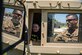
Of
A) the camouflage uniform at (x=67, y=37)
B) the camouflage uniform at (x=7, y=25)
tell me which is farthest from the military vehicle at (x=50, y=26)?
the camouflage uniform at (x=7, y=25)

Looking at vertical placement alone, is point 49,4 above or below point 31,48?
above

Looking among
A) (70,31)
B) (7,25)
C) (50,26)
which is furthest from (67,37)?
(7,25)

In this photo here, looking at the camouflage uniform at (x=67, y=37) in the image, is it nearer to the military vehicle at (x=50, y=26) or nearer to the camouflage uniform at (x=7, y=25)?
the military vehicle at (x=50, y=26)

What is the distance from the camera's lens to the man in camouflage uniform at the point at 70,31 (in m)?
2.13

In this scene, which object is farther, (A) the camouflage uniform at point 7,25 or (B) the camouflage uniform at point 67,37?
(B) the camouflage uniform at point 67,37

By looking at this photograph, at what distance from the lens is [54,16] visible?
2.12m

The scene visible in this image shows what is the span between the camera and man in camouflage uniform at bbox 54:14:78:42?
213 cm

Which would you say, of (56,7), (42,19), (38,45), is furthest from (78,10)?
(38,45)

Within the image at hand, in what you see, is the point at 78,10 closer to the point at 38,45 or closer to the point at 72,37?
the point at 72,37

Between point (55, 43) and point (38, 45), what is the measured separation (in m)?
0.16

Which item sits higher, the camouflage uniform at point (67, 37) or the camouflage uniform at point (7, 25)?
the camouflage uniform at point (7, 25)

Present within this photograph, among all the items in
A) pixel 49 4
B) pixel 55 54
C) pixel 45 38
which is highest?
pixel 49 4

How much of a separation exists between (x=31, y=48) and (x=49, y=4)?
44 centimetres

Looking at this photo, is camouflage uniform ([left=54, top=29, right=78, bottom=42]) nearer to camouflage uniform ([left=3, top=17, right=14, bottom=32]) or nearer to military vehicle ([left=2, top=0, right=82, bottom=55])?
military vehicle ([left=2, top=0, right=82, bottom=55])
